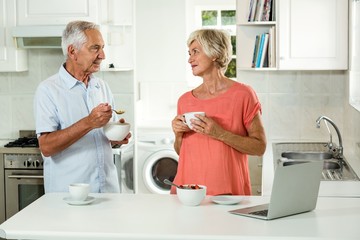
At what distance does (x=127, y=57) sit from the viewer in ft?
18.9

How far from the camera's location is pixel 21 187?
5172 mm

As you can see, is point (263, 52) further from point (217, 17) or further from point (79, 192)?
point (79, 192)

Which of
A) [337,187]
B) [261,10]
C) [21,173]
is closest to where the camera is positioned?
[337,187]

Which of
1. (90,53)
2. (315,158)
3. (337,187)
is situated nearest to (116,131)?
(90,53)

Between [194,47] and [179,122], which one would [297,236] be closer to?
[179,122]

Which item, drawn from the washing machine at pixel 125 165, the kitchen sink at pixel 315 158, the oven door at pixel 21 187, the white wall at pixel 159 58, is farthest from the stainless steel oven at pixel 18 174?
the white wall at pixel 159 58

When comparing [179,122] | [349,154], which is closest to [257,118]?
[179,122]

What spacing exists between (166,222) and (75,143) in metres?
1.01

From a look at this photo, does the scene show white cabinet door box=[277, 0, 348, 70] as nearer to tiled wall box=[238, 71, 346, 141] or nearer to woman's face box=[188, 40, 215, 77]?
tiled wall box=[238, 71, 346, 141]

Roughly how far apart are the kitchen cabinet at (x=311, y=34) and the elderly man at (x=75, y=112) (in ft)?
6.42

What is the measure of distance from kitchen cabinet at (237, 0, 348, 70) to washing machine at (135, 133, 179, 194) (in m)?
1.96

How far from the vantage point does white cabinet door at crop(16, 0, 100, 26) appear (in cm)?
529

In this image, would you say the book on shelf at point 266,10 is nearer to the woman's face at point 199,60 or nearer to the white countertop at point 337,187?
the white countertop at point 337,187

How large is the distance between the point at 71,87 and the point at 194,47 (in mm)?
660
